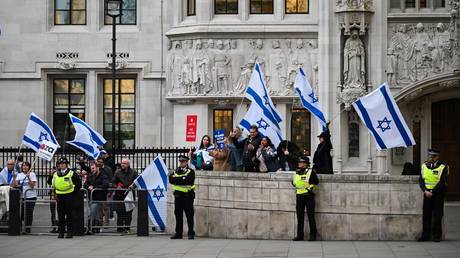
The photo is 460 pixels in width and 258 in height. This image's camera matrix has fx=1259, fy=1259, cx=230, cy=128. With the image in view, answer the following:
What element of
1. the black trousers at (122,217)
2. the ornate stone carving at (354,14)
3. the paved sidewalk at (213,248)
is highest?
the ornate stone carving at (354,14)

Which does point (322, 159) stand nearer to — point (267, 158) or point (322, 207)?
point (267, 158)

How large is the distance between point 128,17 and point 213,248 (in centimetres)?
1838

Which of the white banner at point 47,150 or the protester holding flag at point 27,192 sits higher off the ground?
the white banner at point 47,150

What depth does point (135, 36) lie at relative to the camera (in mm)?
41844

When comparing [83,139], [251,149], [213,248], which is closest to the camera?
[213,248]

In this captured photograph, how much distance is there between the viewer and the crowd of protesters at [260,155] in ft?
90.4

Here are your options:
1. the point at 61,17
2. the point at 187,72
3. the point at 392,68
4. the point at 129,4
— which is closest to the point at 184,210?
the point at 392,68

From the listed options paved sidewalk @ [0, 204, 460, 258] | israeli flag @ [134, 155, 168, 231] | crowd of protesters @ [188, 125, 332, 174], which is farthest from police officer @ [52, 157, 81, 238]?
crowd of protesters @ [188, 125, 332, 174]

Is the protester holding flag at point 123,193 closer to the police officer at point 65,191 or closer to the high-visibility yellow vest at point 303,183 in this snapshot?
the police officer at point 65,191

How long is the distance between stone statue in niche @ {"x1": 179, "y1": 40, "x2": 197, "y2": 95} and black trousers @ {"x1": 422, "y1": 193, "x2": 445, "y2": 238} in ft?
50.3

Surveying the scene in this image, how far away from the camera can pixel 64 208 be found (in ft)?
92.6

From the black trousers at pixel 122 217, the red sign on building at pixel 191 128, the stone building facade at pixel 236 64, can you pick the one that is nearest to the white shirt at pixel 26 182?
the black trousers at pixel 122 217

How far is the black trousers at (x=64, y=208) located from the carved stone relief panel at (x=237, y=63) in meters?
12.2

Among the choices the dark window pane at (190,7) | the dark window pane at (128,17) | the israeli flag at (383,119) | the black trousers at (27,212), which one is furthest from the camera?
the dark window pane at (128,17)
